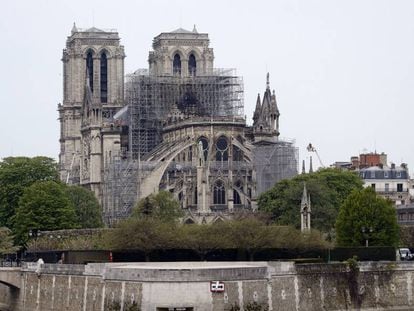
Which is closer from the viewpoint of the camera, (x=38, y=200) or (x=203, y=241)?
(x=203, y=241)

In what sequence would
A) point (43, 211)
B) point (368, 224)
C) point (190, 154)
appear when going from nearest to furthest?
1. point (368, 224)
2. point (43, 211)
3. point (190, 154)

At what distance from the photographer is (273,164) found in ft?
361

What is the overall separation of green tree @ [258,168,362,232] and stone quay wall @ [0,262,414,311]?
23.4 m

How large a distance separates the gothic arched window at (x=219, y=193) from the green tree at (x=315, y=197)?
10840 mm

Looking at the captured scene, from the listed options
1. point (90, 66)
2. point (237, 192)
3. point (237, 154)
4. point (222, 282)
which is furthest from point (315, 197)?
point (90, 66)

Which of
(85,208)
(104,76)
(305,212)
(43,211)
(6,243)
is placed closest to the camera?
(6,243)

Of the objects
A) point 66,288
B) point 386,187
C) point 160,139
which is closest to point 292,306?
point 66,288

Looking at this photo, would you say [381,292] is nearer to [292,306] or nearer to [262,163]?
[292,306]

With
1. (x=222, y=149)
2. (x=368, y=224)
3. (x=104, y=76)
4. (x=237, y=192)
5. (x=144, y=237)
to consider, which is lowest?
(x=144, y=237)

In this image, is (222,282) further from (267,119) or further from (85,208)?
(267,119)

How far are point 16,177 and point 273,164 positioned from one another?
950 inches

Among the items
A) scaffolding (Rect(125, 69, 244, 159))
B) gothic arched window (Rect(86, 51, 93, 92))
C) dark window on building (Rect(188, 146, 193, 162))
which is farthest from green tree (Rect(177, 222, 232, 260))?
gothic arched window (Rect(86, 51, 93, 92))

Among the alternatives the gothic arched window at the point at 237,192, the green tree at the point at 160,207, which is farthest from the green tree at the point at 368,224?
the gothic arched window at the point at 237,192

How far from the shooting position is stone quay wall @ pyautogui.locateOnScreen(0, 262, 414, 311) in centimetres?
5428
